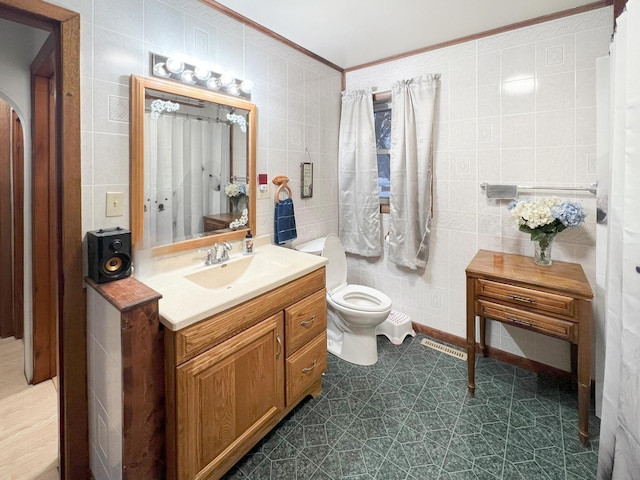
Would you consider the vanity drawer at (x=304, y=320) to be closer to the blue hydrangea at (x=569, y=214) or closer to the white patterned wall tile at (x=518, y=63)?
the blue hydrangea at (x=569, y=214)

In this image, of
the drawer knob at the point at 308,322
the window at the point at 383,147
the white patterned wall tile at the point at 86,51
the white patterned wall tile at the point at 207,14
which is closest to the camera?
the white patterned wall tile at the point at 86,51

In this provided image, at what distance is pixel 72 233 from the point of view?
4.33ft

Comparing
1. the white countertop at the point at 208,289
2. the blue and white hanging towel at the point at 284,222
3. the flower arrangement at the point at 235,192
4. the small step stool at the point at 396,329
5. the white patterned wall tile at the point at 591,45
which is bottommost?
the small step stool at the point at 396,329

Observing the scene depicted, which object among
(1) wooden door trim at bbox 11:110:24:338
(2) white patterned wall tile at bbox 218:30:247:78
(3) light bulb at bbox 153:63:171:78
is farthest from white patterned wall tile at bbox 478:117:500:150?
(1) wooden door trim at bbox 11:110:24:338

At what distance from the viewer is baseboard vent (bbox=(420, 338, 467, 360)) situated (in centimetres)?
238

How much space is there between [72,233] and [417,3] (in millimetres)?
2070

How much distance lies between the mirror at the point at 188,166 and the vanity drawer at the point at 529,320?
1.50 m

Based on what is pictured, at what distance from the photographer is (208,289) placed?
1.57 m

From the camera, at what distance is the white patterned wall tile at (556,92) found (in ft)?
6.33

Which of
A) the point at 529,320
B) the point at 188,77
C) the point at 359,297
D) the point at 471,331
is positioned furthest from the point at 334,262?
the point at 188,77

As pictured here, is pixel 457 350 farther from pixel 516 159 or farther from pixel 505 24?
pixel 505 24

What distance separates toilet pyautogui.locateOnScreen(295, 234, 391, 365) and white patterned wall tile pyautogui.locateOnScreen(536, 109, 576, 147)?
1.41m

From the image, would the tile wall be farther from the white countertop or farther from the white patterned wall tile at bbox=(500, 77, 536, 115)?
the white countertop

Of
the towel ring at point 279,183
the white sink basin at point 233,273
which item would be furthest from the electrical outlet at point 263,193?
the white sink basin at point 233,273
